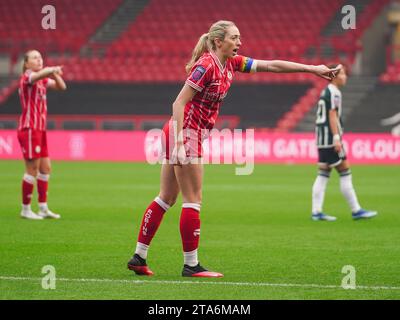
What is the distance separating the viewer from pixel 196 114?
771 cm

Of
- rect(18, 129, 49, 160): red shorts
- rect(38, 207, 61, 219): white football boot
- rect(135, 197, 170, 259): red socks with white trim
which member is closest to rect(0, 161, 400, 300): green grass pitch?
rect(38, 207, 61, 219): white football boot

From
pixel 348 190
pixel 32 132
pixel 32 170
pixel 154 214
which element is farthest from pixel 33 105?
pixel 154 214

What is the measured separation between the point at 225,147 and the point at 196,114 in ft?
61.6

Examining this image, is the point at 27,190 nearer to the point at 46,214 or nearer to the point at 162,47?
the point at 46,214

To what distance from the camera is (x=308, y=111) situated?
105ft

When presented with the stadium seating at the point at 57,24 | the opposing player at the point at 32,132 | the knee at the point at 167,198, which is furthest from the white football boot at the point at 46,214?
the stadium seating at the point at 57,24

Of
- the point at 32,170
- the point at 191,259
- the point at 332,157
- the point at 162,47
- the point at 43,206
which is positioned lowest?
the point at 191,259

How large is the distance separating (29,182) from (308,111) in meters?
20.2

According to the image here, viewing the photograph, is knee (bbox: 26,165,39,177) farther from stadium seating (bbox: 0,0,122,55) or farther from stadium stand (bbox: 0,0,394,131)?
stadium seating (bbox: 0,0,122,55)

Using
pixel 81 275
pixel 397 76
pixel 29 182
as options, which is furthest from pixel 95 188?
pixel 397 76

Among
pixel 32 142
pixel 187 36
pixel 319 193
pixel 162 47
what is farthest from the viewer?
pixel 187 36

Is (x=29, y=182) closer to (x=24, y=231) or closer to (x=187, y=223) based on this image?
(x=24, y=231)

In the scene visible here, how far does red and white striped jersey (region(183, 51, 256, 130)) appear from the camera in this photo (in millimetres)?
7508
